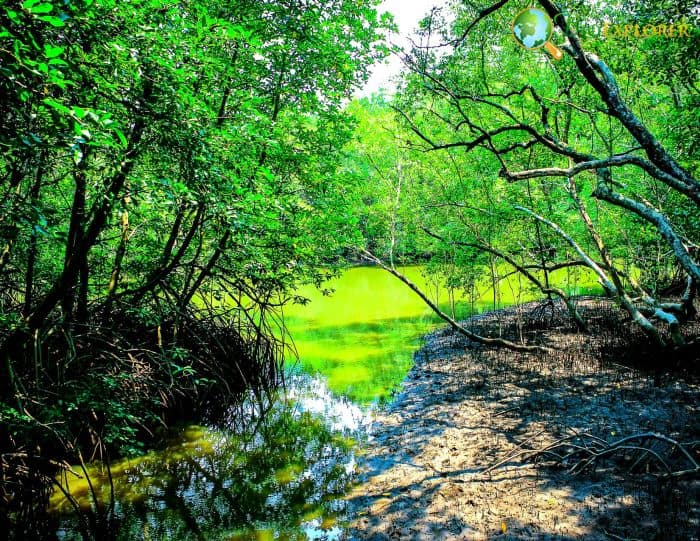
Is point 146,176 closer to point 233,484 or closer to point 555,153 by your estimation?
point 233,484

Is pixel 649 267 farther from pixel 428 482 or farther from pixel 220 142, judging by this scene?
pixel 220 142

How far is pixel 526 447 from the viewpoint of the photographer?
564 cm

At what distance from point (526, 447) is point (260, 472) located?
3.70m

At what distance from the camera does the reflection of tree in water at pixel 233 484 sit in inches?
195

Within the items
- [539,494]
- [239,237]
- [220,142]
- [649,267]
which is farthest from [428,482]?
[649,267]

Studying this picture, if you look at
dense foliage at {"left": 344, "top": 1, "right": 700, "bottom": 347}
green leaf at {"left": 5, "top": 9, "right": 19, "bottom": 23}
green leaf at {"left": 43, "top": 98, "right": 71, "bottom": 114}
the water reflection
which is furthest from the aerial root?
green leaf at {"left": 5, "top": 9, "right": 19, "bottom": 23}

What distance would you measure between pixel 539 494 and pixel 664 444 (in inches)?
76.2

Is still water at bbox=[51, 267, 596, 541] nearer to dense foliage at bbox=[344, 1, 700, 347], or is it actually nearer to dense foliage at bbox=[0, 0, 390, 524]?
dense foliage at bbox=[0, 0, 390, 524]

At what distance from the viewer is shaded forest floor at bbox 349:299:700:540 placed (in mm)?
4035

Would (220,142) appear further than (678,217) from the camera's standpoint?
No

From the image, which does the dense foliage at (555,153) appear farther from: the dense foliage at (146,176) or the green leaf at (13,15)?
the green leaf at (13,15)

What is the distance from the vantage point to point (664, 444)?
5.13 meters

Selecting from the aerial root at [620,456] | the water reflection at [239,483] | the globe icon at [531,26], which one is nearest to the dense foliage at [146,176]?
the water reflection at [239,483]

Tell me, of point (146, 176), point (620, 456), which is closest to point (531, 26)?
point (146, 176)
